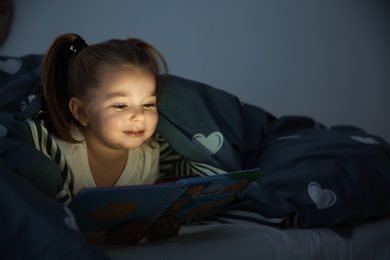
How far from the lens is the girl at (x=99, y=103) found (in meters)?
0.98

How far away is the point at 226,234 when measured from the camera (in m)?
0.93

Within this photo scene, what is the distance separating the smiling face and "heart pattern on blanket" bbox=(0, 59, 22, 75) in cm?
26

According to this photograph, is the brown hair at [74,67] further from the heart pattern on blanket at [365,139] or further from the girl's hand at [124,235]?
the heart pattern on blanket at [365,139]

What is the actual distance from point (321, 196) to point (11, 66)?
0.74 m

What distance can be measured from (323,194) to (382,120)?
3.43ft

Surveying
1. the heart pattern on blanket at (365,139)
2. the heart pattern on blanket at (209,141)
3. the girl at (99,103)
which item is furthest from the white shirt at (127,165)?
the heart pattern on blanket at (365,139)

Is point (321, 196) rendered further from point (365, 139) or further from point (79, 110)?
point (79, 110)

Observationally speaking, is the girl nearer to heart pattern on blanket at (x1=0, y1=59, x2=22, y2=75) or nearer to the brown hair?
the brown hair

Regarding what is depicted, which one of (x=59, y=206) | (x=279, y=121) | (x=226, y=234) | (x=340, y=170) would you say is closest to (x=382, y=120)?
(x=279, y=121)

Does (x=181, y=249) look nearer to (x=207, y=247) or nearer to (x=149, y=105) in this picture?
→ (x=207, y=247)

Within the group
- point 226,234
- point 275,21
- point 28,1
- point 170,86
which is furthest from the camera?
point 275,21

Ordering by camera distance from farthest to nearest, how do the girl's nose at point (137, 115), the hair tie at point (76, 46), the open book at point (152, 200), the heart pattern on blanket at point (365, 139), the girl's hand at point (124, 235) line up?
the heart pattern on blanket at point (365, 139) → the hair tie at point (76, 46) → the girl's nose at point (137, 115) → the girl's hand at point (124, 235) → the open book at point (152, 200)

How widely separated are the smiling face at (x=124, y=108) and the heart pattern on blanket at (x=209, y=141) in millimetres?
158

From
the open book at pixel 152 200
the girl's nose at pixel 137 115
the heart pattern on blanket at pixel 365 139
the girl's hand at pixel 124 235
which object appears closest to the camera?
the open book at pixel 152 200
